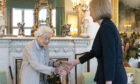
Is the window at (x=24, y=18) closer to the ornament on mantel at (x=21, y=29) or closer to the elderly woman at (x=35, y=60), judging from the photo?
the ornament on mantel at (x=21, y=29)

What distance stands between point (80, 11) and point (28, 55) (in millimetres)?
2325

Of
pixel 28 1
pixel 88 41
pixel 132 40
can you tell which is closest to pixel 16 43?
pixel 28 1

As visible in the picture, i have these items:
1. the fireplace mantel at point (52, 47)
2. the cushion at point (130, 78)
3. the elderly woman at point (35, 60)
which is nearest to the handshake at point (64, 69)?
the elderly woman at point (35, 60)

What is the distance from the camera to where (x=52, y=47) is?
4438 mm

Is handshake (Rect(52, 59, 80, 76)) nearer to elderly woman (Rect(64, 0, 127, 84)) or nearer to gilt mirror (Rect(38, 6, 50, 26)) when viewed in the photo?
elderly woman (Rect(64, 0, 127, 84))

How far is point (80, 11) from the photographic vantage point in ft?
15.1

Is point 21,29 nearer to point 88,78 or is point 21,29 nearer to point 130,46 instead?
point 88,78

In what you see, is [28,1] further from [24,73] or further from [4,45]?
[24,73]

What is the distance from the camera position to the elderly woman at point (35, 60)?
2514 millimetres

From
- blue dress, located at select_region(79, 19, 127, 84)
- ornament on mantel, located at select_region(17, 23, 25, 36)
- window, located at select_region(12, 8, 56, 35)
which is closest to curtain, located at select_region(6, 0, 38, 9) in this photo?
window, located at select_region(12, 8, 56, 35)

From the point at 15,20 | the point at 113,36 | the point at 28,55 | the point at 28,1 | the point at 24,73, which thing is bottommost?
the point at 24,73

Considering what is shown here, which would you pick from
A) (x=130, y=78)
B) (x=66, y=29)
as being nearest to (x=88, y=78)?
(x=130, y=78)

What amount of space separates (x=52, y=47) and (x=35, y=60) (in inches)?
75.2

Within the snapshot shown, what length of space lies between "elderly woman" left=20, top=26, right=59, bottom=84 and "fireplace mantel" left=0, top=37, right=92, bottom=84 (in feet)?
5.32
